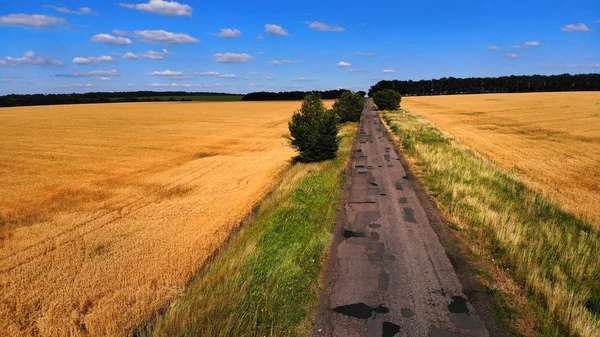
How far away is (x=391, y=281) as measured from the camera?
732 centimetres

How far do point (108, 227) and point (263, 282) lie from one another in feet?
26.1

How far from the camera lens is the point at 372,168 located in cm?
1884

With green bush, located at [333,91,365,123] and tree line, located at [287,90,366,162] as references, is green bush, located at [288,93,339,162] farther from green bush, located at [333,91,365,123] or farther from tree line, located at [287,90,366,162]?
green bush, located at [333,91,365,123]

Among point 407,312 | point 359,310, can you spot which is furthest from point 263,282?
point 407,312

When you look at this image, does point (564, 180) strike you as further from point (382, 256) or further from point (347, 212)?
point (382, 256)

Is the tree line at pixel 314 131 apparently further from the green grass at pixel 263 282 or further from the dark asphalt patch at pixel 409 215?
the dark asphalt patch at pixel 409 215

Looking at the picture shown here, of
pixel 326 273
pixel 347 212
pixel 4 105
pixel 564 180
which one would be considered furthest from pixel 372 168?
pixel 4 105

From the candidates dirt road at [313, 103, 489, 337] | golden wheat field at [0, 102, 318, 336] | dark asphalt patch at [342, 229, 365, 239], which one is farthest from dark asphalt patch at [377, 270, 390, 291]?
golden wheat field at [0, 102, 318, 336]

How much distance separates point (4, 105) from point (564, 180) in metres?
152

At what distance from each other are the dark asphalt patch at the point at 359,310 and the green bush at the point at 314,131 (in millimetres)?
15187

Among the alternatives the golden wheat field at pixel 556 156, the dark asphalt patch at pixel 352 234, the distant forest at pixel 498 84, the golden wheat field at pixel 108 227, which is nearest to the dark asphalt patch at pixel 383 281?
the dark asphalt patch at pixel 352 234

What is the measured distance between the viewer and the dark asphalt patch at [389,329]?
572cm

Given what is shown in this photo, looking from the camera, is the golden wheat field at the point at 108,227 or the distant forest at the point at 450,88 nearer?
the golden wheat field at the point at 108,227

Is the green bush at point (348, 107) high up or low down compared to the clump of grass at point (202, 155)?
up
